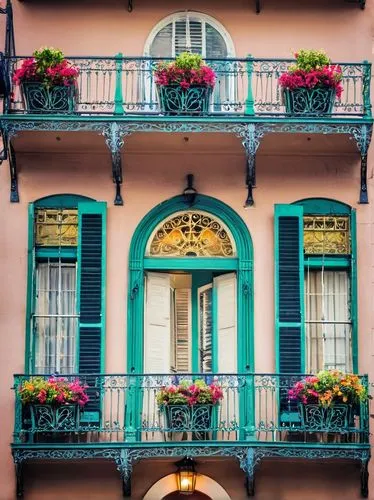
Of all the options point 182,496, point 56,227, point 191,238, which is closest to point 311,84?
point 191,238

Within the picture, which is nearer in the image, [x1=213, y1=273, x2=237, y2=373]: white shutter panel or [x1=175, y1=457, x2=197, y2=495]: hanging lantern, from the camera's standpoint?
[x1=175, y1=457, x2=197, y2=495]: hanging lantern

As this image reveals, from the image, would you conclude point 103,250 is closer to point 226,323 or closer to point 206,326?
point 206,326

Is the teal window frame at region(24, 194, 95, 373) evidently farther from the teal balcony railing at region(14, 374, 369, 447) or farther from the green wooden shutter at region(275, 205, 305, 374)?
the green wooden shutter at region(275, 205, 305, 374)

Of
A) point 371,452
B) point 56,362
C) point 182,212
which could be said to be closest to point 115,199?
point 182,212

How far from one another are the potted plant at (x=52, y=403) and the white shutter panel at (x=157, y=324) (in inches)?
58.1

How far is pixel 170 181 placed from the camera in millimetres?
24391

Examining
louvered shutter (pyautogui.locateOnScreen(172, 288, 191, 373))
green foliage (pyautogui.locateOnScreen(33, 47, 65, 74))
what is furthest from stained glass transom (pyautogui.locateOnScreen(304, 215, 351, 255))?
green foliage (pyautogui.locateOnScreen(33, 47, 65, 74))

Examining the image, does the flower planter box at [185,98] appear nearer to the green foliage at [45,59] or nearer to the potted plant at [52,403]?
the green foliage at [45,59]

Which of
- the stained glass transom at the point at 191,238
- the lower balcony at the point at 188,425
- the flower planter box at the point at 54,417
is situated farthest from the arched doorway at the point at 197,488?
the stained glass transom at the point at 191,238

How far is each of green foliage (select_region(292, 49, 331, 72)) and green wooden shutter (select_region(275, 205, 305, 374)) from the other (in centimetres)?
202

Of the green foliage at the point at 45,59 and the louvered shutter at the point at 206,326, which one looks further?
the louvered shutter at the point at 206,326

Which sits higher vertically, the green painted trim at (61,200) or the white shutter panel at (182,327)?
the green painted trim at (61,200)

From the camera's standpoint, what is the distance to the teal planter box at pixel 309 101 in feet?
78.0

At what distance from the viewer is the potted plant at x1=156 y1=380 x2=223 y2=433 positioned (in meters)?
22.7
